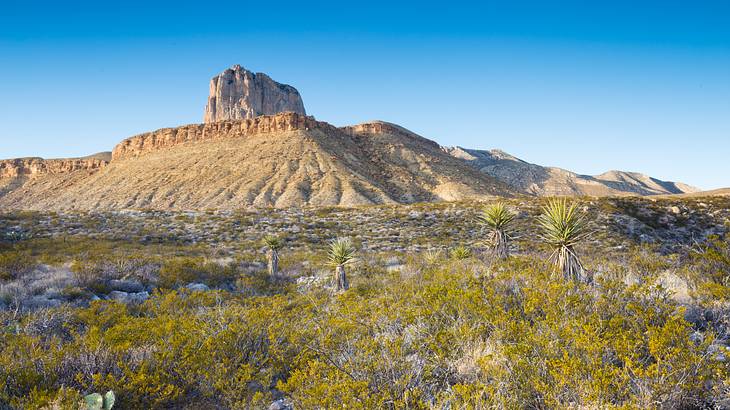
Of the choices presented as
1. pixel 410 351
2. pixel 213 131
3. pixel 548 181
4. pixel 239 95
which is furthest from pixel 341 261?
pixel 239 95

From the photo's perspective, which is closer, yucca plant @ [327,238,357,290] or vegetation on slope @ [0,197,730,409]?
vegetation on slope @ [0,197,730,409]

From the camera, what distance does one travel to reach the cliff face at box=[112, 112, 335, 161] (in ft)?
209

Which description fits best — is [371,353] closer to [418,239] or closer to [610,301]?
[610,301]

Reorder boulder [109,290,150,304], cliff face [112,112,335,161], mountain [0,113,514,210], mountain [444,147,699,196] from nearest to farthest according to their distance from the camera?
boulder [109,290,150,304], mountain [0,113,514,210], cliff face [112,112,335,161], mountain [444,147,699,196]

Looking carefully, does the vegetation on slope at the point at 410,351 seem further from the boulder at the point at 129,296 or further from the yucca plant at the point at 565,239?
the yucca plant at the point at 565,239

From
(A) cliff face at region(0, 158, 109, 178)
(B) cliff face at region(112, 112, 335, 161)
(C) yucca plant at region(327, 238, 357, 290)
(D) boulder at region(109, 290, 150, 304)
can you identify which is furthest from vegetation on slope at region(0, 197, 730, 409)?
(A) cliff face at region(0, 158, 109, 178)

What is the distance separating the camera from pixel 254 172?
5109cm

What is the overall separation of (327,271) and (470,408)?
9.67 meters

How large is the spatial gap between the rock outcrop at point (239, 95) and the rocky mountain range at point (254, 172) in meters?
44.9

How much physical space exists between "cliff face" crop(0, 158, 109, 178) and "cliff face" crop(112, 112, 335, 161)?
8566 millimetres

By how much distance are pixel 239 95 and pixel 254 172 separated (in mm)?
81811

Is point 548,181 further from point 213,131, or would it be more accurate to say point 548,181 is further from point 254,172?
point 213,131

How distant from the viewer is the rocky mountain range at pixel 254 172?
4628 centimetres

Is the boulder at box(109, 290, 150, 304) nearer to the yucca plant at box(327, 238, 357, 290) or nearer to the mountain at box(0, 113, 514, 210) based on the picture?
the yucca plant at box(327, 238, 357, 290)
